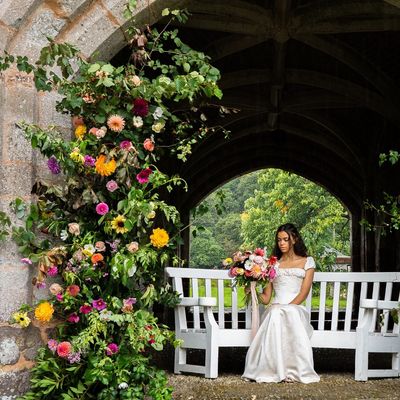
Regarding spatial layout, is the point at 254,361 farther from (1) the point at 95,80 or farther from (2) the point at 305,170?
(2) the point at 305,170

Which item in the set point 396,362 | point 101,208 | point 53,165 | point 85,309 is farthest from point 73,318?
point 396,362

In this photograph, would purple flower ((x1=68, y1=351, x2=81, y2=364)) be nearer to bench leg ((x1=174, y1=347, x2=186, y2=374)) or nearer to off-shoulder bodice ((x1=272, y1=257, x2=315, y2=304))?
bench leg ((x1=174, y1=347, x2=186, y2=374))

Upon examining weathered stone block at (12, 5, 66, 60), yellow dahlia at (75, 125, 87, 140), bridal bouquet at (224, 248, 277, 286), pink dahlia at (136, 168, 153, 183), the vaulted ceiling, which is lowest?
bridal bouquet at (224, 248, 277, 286)

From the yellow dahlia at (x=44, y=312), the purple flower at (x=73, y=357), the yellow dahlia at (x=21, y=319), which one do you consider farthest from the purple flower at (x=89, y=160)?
the purple flower at (x=73, y=357)

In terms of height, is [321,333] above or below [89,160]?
below

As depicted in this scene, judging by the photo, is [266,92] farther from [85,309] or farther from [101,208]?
[85,309]

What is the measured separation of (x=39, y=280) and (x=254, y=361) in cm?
209

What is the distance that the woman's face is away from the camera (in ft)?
17.2

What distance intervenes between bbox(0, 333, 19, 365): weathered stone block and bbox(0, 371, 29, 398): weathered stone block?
0.07 metres

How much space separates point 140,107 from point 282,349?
7.42 ft

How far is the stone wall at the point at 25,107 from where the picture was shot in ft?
12.0

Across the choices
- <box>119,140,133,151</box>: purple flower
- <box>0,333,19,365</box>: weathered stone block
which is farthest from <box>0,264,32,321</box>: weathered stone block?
<box>119,140,133,151</box>: purple flower

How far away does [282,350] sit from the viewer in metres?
4.79

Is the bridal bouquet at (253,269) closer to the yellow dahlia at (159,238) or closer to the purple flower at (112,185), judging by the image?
the yellow dahlia at (159,238)
